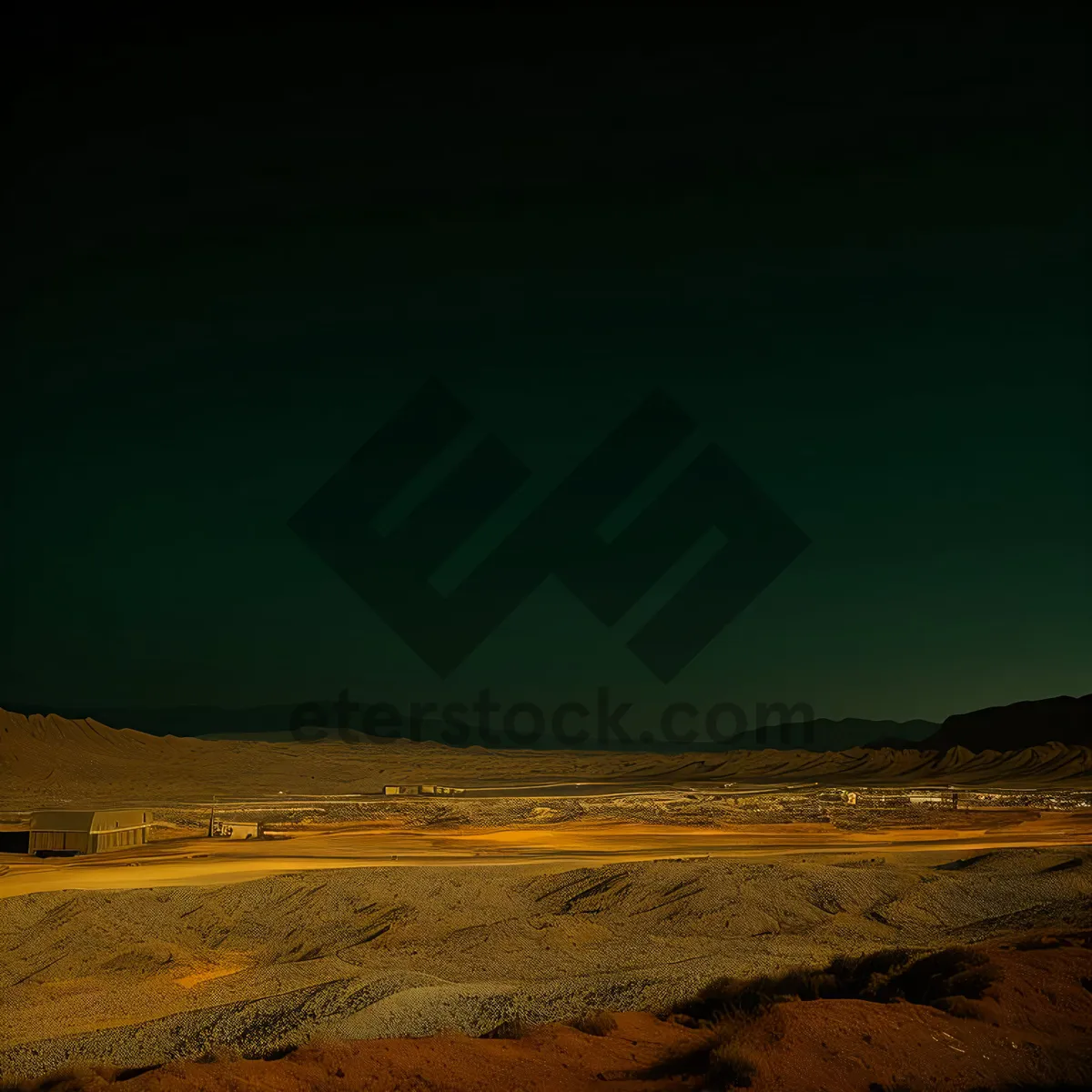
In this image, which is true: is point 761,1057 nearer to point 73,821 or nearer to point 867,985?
point 867,985

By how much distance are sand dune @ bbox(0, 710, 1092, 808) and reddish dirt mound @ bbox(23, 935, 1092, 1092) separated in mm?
77181

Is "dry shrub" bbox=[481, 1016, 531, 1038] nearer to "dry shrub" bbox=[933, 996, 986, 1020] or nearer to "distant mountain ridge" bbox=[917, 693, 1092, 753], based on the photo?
"dry shrub" bbox=[933, 996, 986, 1020]

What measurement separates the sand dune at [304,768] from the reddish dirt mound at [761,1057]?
77181 millimetres

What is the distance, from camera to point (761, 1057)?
11.4 metres

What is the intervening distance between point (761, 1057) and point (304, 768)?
146 meters

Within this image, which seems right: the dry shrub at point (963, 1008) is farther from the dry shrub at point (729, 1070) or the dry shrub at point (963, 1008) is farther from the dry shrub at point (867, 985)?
the dry shrub at point (729, 1070)

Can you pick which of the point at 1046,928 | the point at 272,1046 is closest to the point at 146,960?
the point at 272,1046

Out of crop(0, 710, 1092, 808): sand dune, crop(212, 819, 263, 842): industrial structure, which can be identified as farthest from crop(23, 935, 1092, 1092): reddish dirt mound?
crop(0, 710, 1092, 808): sand dune

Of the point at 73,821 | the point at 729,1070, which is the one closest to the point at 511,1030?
the point at 729,1070

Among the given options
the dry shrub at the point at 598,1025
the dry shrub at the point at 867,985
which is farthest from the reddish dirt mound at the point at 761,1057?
the dry shrub at the point at 867,985

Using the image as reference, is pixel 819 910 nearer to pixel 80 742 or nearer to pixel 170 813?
pixel 170 813

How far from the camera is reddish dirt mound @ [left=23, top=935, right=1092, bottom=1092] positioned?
11.3 metres

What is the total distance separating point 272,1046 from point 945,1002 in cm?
895

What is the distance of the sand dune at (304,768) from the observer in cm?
11025
